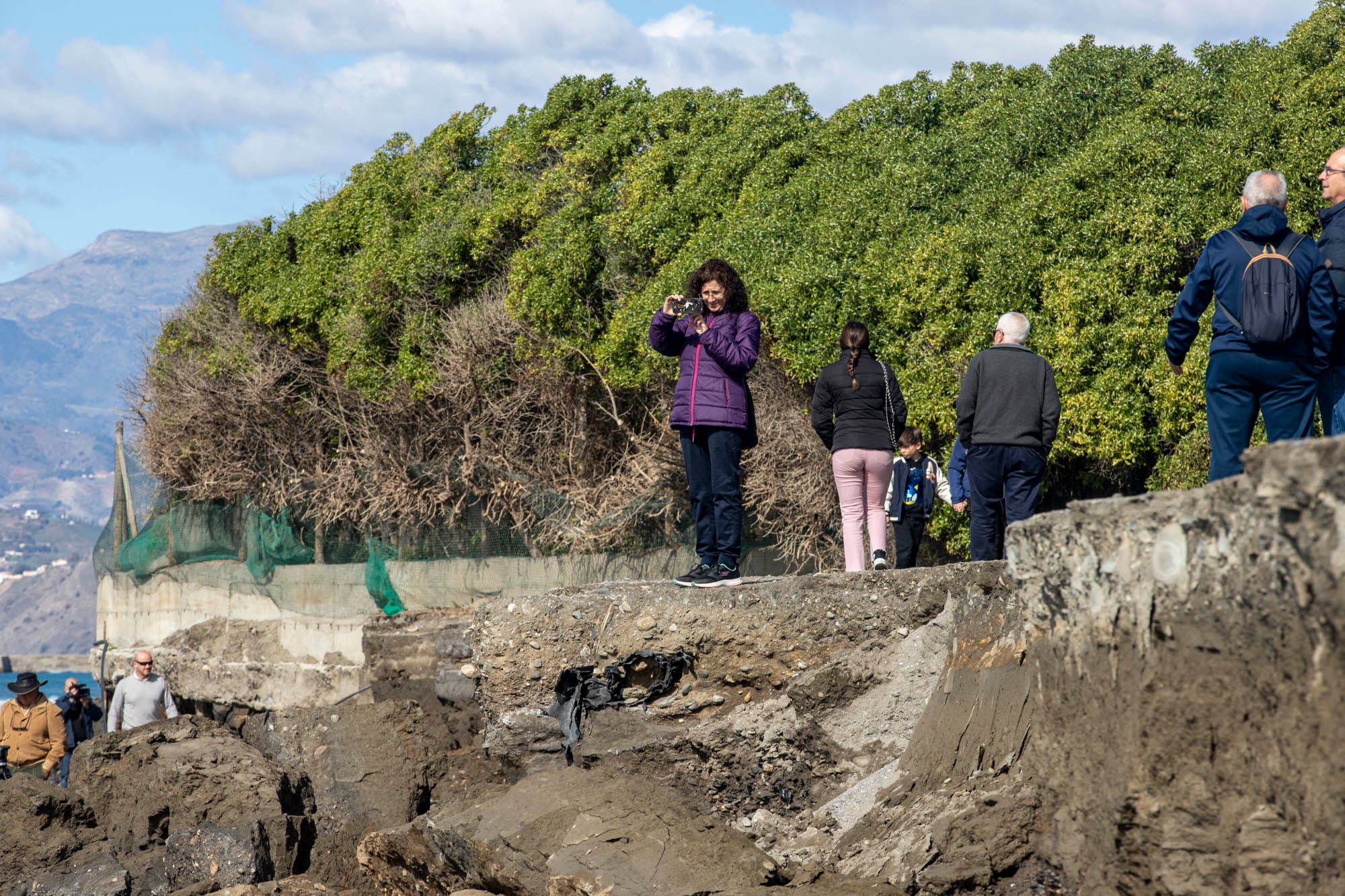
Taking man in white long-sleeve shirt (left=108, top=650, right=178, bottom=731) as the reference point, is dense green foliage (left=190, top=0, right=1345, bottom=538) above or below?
above

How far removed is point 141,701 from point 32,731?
3.14 ft

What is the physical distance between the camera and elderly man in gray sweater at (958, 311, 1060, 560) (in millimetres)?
6836

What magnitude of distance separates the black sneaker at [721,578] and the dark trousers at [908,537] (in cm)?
218

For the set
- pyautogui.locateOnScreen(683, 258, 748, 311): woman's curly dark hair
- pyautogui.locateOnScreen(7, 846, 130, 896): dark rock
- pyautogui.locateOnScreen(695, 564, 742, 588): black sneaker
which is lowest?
pyautogui.locateOnScreen(7, 846, 130, 896): dark rock

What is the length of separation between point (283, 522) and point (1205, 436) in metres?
12.1

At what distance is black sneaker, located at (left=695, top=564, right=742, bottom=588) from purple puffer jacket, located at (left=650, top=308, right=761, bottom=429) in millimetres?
816

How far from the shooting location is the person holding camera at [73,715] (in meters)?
11.3

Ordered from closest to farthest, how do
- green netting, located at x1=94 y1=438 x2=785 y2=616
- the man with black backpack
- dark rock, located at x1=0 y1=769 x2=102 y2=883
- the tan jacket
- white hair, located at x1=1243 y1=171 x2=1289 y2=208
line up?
the man with black backpack, white hair, located at x1=1243 y1=171 x2=1289 y2=208, dark rock, located at x1=0 y1=769 x2=102 y2=883, the tan jacket, green netting, located at x1=94 y1=438 x2=785 y2=616

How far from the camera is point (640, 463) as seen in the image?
1451 cm

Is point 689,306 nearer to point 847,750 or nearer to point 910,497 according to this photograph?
point 847,750

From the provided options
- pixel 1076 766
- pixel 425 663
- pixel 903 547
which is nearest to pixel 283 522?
pixel 425 663

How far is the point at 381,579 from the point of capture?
14852mm

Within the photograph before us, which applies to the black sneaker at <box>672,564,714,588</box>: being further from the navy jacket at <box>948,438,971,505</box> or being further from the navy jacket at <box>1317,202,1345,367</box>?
the navy jacket at <box>1317,202,1345,367</box>

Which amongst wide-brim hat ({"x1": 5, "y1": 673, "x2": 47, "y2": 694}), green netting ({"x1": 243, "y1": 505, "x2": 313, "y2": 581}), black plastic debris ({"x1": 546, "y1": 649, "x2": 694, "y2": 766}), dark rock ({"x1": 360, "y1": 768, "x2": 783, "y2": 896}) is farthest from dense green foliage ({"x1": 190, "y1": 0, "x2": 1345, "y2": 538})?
wide-brim hat ({"x1": 5, "y1": 673, "x2": 47, "y2": 694})
